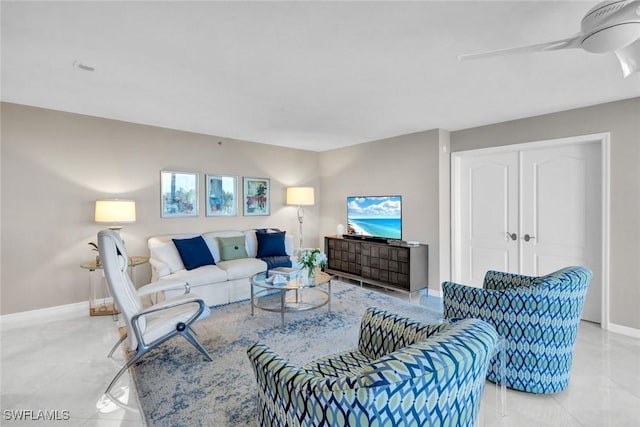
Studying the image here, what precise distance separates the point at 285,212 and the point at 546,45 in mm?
4804

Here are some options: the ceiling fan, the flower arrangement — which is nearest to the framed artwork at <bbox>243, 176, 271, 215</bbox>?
the flower arrangement

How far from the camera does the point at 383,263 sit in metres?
4.77

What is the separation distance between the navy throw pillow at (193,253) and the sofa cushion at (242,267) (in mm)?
225

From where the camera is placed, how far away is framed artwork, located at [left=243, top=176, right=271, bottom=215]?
543 cm

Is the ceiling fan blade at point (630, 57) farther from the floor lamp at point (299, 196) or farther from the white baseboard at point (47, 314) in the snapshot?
the white baseboard at point (47, 314)

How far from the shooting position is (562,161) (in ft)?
12.1

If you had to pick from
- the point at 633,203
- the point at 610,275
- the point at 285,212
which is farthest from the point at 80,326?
the point at 633,203

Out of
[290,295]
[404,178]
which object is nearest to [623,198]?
[404,178]

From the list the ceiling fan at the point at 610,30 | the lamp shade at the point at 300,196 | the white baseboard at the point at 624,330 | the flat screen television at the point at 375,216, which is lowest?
the white baseboard at the point at 624,330

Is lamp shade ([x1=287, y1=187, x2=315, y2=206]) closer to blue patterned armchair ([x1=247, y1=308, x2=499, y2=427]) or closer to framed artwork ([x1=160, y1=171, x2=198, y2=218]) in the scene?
framed artwork ([x1=160, y1=171, x2=198, y2=218])

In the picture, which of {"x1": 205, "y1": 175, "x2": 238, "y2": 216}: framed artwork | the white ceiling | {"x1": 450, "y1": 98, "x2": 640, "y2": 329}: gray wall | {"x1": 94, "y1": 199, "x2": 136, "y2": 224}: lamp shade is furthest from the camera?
{"x1": 205, "y1": 175, "x2": 238, "y2": 216}: framed artwork

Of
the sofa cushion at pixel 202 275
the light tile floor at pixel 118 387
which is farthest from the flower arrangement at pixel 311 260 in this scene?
the light tile floor at pixel 118 387

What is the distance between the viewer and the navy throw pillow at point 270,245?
4.86 m

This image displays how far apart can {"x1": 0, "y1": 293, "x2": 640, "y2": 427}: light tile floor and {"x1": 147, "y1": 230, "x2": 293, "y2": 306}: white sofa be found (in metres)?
0.93
